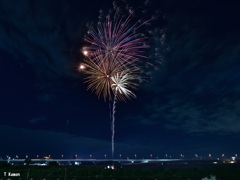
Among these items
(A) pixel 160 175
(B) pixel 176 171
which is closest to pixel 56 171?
(A) pixel 160 175

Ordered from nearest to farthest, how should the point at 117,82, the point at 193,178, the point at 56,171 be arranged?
the point at 117,82 → the point at 193,178 → the point at 56,171

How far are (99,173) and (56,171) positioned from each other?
565 inches

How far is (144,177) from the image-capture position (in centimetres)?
6644

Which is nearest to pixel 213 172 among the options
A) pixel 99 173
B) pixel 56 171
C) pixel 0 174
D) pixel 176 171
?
pixel 176 171

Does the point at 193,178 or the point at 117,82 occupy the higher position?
the point at 117,82

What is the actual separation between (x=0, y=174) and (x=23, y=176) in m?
6.96

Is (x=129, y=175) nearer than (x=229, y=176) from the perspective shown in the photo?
No

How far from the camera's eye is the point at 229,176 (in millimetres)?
63719

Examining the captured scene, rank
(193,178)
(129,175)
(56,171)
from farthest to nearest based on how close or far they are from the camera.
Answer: (56,171) → (129,175) → (193,178)

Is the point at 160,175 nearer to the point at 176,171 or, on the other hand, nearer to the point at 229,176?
the point at 176,171

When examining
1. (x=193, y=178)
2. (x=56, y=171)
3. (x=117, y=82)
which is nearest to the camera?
(x=117, y=82)

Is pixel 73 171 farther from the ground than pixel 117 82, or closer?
closer

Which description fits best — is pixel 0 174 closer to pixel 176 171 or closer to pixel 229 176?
pixel 176 171

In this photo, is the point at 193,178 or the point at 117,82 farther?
the point at 193,178
